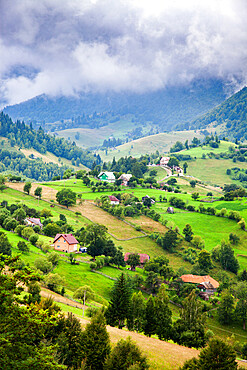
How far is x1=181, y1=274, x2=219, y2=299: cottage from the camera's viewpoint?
82625 millimetres

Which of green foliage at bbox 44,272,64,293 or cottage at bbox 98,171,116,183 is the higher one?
cottage at bbox 98,171,116,183

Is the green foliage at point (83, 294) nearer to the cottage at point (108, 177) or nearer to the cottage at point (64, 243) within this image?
the cottage at point (64, 243)

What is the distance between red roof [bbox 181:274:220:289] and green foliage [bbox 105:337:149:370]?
188 ft

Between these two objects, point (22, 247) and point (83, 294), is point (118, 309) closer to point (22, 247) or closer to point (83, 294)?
point (83, 294)

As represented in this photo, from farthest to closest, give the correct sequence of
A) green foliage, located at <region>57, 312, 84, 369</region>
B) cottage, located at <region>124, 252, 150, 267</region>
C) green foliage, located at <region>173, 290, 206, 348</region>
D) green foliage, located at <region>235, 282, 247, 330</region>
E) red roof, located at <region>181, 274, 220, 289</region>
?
1. cottage, located at <region>124, 252, 150, 267</region>
2. red roof, located at <region>181, 274, 220, 289</region>
3. green foliage, located at <region>235, 282, 247, 330</region>
4. green foliage, located at <region>173, 290, 206, 348</region>
5. green foliage, located at <region>57, 312, 84, 369</region>

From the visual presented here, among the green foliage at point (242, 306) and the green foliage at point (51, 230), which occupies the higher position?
the green foliage at point (51, 230)

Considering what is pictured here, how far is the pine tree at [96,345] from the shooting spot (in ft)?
101

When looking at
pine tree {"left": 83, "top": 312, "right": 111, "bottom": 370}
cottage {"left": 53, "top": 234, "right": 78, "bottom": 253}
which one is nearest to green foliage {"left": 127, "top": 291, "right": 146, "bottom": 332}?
pine tree {"left": 83, "top": 312, "right": 111, "bottom": 370}

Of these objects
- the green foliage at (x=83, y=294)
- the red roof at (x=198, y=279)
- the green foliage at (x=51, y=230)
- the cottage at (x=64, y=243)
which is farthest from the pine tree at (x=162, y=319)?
the green foliage at (x=51, y=230)

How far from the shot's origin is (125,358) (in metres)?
28.6

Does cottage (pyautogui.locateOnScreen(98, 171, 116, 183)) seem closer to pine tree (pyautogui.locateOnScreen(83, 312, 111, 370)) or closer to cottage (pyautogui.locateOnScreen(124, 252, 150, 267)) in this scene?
cottage (pyautogui.locateOnScreen(124, 252, 150, 267))

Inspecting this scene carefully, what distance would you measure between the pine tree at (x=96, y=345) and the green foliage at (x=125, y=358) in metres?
1.96

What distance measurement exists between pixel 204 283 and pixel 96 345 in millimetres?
58455

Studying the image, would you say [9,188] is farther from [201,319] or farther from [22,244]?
[201,319]
